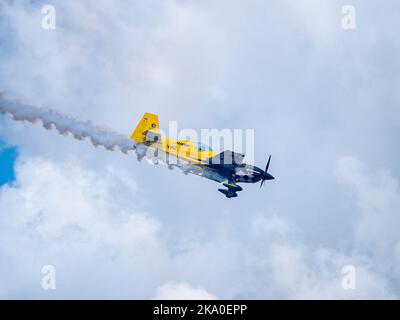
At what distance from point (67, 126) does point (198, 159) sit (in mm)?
12696

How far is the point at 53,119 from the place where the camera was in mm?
56094

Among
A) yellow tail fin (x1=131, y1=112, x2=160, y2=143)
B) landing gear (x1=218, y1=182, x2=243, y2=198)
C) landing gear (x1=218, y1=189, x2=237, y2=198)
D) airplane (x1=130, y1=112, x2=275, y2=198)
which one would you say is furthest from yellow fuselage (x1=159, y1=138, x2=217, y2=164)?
landing gear (x1=218, y1=189, x2=237, y2=198)

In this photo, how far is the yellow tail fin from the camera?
6184 centimetres

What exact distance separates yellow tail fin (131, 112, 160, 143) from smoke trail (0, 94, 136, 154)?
2.60 ft

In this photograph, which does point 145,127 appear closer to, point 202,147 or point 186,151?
point 186,151

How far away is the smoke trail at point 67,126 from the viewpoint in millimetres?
53281

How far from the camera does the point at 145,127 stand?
204 feet

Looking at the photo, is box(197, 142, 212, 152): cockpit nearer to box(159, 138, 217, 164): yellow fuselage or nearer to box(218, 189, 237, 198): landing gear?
box(159, 138, 217, 164): yellow fuselage

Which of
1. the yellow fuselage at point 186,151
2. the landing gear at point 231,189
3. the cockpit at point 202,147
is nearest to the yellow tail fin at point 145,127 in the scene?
the yellow fuselage at point 186,151

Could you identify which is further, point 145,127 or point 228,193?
point 228,193

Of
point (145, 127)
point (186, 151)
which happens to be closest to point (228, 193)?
point (186, 151)
